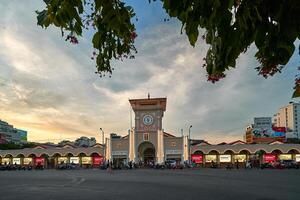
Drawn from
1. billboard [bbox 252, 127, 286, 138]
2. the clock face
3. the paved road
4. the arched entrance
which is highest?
the clock face

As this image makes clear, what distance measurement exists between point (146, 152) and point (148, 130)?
4.85 metres

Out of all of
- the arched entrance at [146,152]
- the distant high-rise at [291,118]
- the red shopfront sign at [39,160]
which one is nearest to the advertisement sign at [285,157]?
the arched entrance at [146,152]

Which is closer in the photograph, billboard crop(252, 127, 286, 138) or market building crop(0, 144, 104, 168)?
market building crop(0, 144, 104, 168)

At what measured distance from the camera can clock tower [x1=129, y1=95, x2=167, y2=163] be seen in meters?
82.4

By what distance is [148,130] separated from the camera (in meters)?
83.4

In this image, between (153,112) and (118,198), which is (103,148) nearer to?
(153,112)

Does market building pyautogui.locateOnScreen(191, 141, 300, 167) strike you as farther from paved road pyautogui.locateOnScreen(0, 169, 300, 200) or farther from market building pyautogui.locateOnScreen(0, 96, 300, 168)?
paved road pyautogui.locateOnScreen(0, 169, 300, 200)

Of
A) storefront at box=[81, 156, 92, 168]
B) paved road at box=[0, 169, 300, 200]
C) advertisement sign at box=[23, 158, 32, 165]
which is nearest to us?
paved road at box=[0, 169, 300, 200]

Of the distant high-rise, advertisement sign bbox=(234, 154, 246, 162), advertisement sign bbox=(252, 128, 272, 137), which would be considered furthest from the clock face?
the distant high-rise

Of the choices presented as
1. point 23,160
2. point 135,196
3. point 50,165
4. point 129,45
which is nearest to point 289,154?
point 50,165

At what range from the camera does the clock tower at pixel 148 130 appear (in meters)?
82.4

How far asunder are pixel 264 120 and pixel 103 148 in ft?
174

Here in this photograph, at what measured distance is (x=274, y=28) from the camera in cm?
318

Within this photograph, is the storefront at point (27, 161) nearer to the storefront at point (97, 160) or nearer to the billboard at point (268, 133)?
the storefront at point (97, 160)
